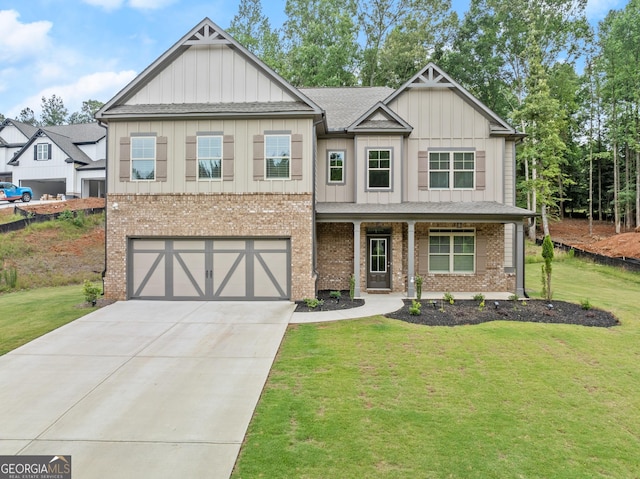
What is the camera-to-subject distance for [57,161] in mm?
31391

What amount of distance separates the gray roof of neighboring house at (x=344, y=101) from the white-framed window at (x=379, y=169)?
1.53 meters

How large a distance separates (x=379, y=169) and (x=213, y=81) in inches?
252

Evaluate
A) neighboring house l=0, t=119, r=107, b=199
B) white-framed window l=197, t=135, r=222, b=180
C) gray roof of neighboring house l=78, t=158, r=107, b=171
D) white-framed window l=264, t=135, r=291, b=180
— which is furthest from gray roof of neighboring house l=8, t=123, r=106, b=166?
white-framed window l=264, t=135, r=291, b=180

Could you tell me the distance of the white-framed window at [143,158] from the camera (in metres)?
12.8

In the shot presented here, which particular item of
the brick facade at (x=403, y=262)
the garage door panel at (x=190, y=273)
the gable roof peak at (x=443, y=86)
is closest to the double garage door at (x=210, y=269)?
the garage door panel at (x=190, y=273)

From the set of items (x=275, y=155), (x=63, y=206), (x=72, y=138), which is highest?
(x=72, y=138)

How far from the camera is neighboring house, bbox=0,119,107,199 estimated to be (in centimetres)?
3139

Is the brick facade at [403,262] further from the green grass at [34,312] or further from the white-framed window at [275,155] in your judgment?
the green grass at [34,312]

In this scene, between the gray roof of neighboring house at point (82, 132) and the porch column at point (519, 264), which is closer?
the porch column at point (519, 264)

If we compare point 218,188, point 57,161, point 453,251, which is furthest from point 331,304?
point 57,161

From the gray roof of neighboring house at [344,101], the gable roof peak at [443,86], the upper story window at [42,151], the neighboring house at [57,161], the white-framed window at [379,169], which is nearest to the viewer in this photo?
the white-framed window at [379,169]

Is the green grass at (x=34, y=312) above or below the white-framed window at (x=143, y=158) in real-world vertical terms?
below

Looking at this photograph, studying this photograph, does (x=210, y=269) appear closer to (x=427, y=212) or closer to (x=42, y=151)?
(x=427, y=212)

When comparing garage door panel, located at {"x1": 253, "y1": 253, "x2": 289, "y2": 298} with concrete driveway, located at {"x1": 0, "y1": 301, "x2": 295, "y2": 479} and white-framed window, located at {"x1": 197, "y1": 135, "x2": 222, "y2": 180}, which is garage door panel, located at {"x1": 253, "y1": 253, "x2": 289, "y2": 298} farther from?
white-framed window, located at {"x1": 197, "y1": 135, "x2": 222, "y2": 180}
